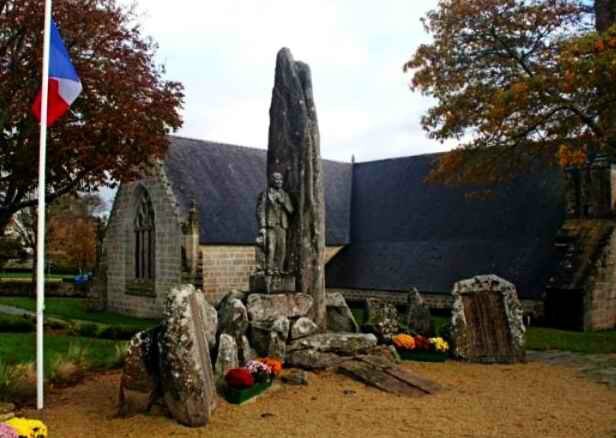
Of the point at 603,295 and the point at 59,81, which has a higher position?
the point at 59,81

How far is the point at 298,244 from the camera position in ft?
37.8

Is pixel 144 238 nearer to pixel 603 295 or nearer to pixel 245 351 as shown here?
pixel 245 351

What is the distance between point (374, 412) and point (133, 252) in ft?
61.5

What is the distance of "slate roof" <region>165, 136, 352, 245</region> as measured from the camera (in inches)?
871

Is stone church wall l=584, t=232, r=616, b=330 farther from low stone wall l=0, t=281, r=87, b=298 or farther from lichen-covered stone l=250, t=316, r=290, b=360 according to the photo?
low stone wall l=0, t=281, r=87, b=298

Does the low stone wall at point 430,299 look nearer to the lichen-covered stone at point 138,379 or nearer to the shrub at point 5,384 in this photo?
the lichen-covered stone at point 138,379

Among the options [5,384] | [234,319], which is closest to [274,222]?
[234,319]

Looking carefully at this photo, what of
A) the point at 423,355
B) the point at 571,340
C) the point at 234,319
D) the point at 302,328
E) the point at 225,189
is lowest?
the point at 571,340

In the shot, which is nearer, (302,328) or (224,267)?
(302,328)

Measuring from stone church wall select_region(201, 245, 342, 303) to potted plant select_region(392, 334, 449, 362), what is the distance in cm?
1055

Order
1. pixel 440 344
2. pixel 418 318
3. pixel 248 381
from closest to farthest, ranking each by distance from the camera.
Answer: pixel 248 381, pixel 440 344, pixel 418 318

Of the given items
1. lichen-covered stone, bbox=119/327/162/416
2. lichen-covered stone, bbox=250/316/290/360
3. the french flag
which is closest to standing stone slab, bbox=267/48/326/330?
lichen-covered stone, bbox=250/316/290/360

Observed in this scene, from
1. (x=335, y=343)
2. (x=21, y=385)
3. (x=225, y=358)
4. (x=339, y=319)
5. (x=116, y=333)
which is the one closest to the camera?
(x=21, y=385)

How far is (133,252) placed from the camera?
967 inches
